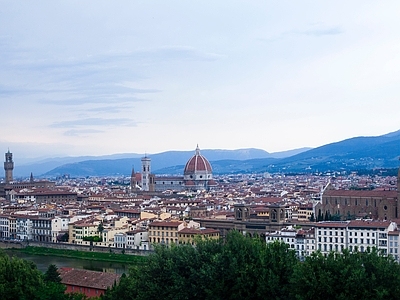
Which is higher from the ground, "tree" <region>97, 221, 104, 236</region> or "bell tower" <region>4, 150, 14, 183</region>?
"bell tower" <region>4, 150, 14, 183</region>

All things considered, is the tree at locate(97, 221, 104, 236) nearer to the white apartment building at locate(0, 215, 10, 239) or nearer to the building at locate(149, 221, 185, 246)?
the building at locate(149, 221, 185, 246)

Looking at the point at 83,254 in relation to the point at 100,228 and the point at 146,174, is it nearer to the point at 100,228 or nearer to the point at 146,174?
the point at 100,228

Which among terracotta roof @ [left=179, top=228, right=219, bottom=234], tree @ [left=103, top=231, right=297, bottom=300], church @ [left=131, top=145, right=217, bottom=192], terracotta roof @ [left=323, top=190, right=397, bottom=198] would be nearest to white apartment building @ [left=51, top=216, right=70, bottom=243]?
terracotta roof @ [left=179, top=228, right=219, bottom=234]

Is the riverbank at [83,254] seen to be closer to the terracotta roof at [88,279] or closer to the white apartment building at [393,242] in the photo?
the terracotta roof at [88,279]

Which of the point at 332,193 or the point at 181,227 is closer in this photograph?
the point at 181,227

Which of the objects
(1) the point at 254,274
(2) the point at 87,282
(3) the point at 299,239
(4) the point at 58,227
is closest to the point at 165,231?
(3) the point at 299,239

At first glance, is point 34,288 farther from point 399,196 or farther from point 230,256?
point 399,196

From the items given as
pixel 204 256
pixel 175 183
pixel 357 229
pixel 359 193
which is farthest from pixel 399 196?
pixel 175 183
